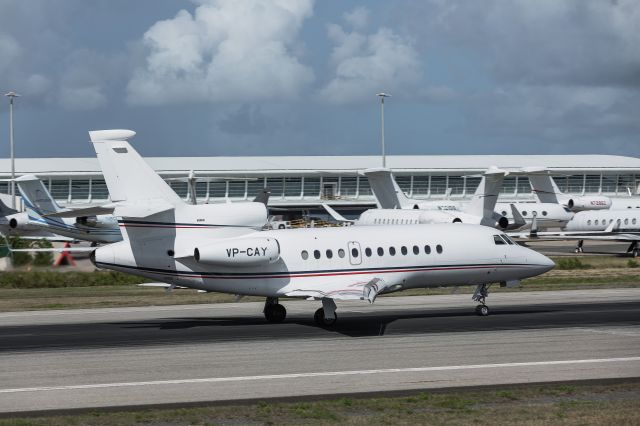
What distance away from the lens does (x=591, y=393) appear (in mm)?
17578

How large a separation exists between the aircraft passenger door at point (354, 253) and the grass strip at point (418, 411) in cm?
1103

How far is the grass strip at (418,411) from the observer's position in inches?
601

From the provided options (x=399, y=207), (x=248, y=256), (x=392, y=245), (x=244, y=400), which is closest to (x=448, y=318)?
(x=392, y=245)

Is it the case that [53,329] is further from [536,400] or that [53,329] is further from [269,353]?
[536,400]

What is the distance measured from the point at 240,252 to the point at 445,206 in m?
54.0

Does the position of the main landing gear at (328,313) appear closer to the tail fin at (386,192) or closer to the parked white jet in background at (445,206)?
the parked white jet in background at (445,206)

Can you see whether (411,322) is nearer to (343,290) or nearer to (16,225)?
(343,290)

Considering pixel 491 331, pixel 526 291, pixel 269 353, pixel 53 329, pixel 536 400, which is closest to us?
pixel 536 400

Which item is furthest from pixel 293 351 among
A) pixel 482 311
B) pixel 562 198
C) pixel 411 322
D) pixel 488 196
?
→ pixel 562 198

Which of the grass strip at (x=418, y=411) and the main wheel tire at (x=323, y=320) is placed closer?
the grass strip at (x=418, y=411)

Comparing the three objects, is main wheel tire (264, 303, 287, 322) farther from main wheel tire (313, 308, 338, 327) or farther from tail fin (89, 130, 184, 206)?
tail fin (89, 130, 184, 206)

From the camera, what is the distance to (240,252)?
27.0 metres

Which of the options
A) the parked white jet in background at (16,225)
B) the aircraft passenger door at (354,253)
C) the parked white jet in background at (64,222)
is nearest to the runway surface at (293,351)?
the aircraft passenger door at (354,253)

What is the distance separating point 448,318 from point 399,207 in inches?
1934
